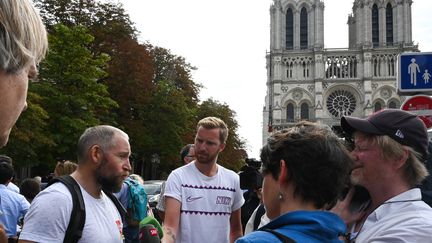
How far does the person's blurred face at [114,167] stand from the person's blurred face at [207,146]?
3.65 feet

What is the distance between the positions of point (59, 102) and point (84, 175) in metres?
21.8

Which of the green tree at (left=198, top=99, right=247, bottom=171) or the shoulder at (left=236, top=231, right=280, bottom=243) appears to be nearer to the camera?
the shoulder at (left=236, top=231, right=280, bottom=243)

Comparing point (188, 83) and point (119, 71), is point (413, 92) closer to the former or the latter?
point (119, 71)

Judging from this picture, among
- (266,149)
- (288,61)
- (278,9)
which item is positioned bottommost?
(266,149)

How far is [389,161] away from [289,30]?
84.1 metres

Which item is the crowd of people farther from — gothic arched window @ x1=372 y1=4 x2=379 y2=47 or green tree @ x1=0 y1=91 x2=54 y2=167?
gothic arched window @ x1=372 y1=4 x2=379 y2=47

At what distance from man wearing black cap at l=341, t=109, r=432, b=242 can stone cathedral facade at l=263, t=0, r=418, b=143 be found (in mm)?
75656

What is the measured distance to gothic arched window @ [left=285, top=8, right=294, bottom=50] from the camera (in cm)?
8438

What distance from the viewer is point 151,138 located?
3472cm

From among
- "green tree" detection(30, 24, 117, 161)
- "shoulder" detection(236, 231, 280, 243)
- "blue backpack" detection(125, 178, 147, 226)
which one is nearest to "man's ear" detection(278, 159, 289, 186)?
"shoulder" detection(236, 231, 280, 243)

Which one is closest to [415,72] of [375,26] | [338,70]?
[338,70]

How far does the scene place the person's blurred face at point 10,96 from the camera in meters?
1.18

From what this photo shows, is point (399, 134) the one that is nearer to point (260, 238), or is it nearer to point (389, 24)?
point (260, 238)

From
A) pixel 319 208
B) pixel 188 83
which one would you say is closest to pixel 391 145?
pixel 319 208
